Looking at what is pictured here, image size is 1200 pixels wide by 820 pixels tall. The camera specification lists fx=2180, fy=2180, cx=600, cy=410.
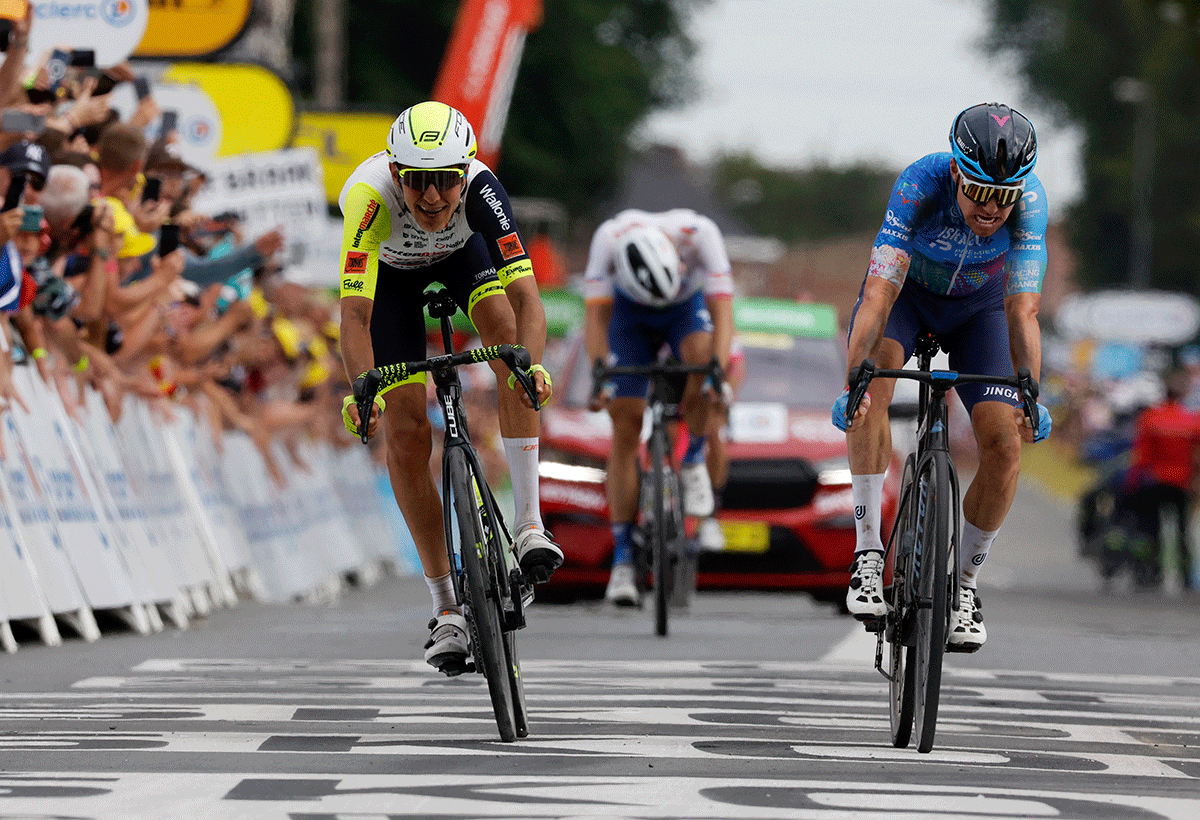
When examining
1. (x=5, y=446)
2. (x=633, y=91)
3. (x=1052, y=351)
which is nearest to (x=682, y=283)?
(x=5, y=446)

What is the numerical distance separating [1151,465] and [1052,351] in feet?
202

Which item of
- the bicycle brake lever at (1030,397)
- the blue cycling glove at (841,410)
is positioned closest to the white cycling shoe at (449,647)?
the blue cycling glove at (841,410)

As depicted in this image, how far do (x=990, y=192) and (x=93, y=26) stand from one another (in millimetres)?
8027

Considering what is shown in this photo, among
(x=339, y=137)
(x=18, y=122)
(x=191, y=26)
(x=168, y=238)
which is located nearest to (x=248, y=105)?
(x=191, y=26)

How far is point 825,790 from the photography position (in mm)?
5953

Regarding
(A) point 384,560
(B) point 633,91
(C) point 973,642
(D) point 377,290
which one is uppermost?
(B) point 633,91

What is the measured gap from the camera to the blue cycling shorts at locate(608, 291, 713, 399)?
11.8 m

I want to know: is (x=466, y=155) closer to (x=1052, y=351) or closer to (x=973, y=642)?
(x=973, y=642)

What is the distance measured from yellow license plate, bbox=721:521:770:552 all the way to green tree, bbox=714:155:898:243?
5288 inches

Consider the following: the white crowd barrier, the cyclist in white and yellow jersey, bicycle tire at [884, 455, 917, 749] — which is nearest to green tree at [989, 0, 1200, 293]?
the white crowd barrier

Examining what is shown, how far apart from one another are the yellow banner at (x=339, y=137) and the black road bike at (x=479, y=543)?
17.1m

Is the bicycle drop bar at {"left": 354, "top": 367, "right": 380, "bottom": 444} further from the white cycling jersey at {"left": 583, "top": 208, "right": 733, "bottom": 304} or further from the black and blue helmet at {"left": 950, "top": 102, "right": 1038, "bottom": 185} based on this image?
the white cycling jersey at {"left": 583, "top": 208, "right": 733, "bottom": 304}

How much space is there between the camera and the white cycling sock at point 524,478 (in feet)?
24.7

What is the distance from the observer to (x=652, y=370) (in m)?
11.4
